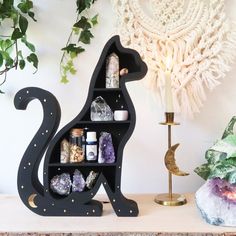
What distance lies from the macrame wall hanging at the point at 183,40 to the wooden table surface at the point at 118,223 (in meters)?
0.39

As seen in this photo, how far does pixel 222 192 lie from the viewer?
91 cm

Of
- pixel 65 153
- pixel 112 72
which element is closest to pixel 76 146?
pixel 65 153

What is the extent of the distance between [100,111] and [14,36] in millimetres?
431

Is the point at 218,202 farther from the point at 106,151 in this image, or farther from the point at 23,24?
the point at 23,24

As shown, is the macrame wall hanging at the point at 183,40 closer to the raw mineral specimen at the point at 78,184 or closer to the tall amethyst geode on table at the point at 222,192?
the tall amethyst geode on table at the point at 222,192

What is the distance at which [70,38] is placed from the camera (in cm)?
122

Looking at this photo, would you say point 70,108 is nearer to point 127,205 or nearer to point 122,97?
point 122,97

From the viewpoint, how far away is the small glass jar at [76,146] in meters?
0.97

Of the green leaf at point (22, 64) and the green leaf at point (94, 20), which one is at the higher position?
the green leaf at point (94, 20)

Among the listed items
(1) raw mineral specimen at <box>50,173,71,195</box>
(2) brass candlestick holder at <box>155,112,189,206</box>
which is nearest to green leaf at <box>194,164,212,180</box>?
(2) brass candlestick holder at <box>155,112,189,206</box>

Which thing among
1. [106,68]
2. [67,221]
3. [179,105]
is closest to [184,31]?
[179,105]

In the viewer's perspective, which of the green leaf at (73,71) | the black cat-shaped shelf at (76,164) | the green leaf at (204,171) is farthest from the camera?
the green leaf at (73,71)

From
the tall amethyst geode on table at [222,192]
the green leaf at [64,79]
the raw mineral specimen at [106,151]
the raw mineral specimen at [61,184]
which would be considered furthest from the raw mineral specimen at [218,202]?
the green leaf at [64,79]

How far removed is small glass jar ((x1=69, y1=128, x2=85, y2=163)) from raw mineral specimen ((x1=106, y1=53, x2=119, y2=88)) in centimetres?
16
